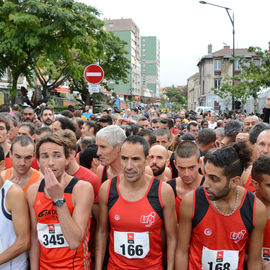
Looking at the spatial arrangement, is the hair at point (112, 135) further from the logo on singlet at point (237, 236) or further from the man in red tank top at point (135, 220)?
the logo on singlet at point (237, 236)

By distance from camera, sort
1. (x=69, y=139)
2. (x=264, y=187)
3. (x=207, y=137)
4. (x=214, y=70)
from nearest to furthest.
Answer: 1. (x=264, y=187)
2. (x=69, y=139)
3. (x=207, y=137)
4. (x=214, y=70)

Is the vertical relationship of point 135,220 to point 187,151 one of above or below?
below

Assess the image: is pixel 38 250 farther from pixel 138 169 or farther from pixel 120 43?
pixel 120 43

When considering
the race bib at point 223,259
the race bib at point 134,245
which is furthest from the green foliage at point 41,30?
the race bib at point 223,259

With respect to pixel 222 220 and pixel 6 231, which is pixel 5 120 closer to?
pixel 6 231

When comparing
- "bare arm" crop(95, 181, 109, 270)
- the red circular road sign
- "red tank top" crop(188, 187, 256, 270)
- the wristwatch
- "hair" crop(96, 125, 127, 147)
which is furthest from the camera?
the red circular road sign

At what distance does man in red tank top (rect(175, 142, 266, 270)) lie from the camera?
2695 mm

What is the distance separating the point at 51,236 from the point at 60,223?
12.1 inches

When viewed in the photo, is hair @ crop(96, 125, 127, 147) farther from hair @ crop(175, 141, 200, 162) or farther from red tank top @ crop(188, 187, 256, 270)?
red tank top @ crop(188, 187, 256, 270)

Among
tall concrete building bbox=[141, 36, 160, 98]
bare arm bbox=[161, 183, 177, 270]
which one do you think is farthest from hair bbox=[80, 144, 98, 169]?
tall concrete building bbox=[141, 36, 160, 98]

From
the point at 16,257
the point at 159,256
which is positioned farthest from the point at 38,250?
the point at 159,256

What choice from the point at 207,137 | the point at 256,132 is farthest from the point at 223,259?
the point at 207,137

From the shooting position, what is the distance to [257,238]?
270cm

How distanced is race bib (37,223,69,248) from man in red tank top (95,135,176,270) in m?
0.41
